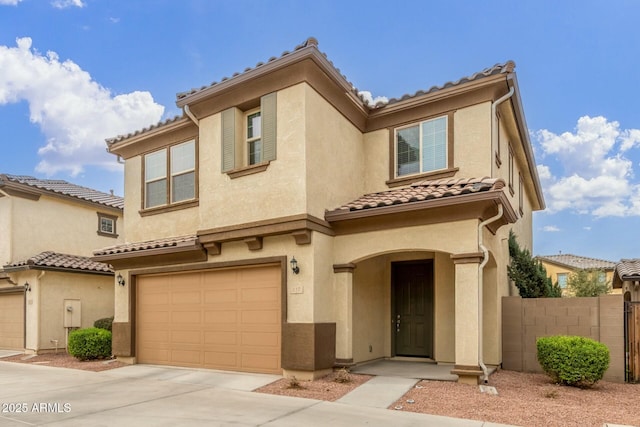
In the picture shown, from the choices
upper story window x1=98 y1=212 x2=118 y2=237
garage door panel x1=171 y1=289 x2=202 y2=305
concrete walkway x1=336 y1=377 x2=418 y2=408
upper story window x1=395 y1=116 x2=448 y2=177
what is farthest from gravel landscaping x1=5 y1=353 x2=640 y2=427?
upper story window x1=98 y1=212 x2=118 y2=237

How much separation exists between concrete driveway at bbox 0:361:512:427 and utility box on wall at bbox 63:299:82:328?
228 inches

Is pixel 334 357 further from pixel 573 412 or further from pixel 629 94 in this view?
pixel 629 94

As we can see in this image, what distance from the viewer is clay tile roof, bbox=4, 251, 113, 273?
15488mm

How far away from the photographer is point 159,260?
12.3 meters

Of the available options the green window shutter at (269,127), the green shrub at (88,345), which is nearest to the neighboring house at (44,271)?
the green shrub at (88,345)

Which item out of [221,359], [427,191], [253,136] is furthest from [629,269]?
[221,359]

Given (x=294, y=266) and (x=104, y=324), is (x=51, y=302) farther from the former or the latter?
(x=294, y=266)

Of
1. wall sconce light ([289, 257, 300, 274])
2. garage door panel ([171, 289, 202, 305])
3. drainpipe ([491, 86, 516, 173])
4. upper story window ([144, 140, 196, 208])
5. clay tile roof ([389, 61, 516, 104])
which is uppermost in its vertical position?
clay tile roof ([389, 61, 516, 104])

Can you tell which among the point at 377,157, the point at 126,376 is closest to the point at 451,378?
the point at 377,157

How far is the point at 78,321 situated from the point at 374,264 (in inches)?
442

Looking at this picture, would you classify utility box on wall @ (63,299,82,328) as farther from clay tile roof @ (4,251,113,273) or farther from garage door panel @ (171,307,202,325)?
garage door panel @ (171,307,202,325)

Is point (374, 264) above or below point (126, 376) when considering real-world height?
above

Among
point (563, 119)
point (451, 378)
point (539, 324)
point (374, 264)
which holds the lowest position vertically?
point (451, 378)

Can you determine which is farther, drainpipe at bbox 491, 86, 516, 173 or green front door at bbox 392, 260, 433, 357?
green front door at bbox 392, 260, 433, 357
